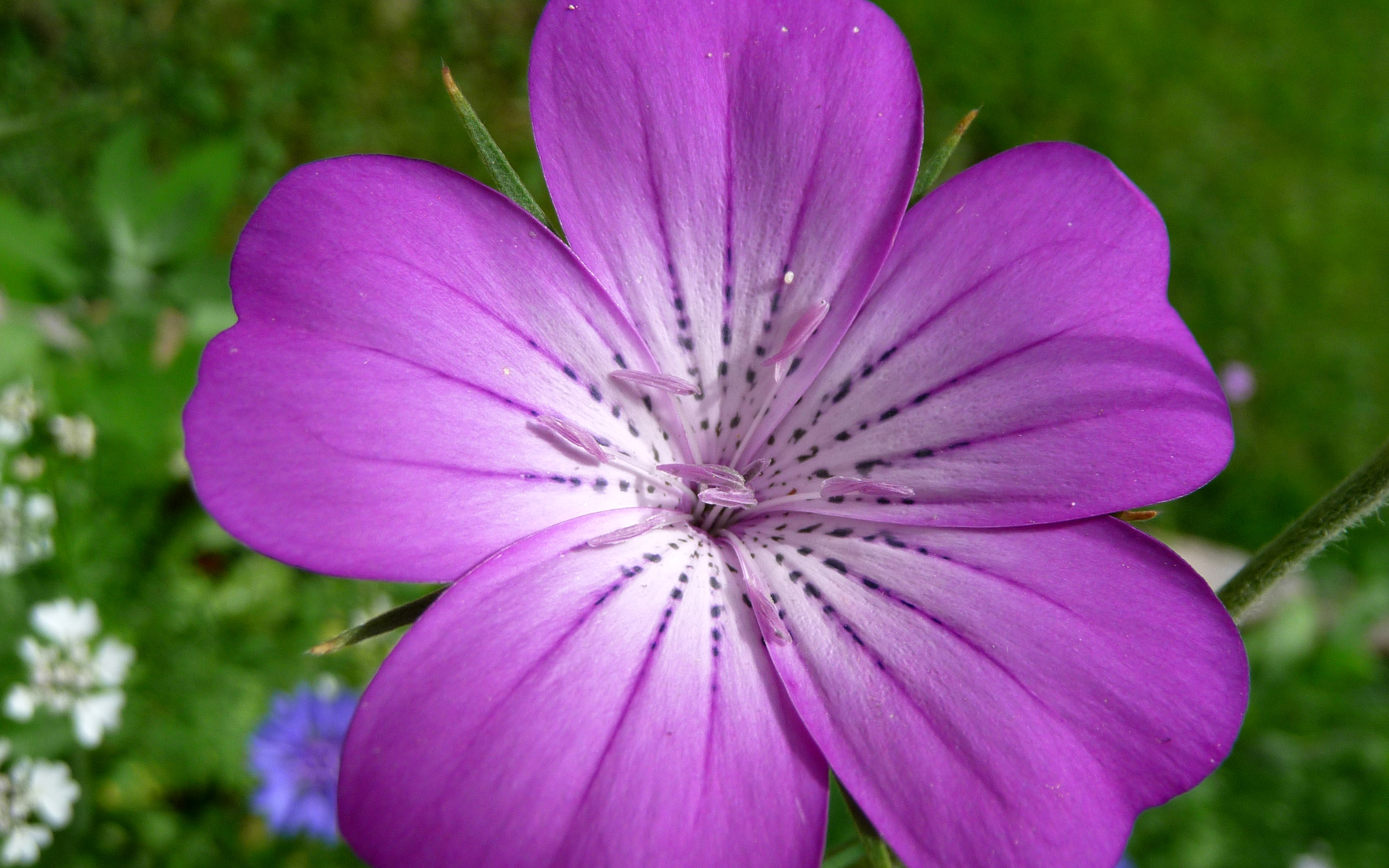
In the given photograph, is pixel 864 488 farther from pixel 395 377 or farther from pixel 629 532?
pixel 395 377

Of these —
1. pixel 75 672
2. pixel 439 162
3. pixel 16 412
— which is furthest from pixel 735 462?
pixel 439 162

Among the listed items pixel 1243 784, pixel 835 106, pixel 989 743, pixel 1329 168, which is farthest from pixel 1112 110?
pixel 989 743

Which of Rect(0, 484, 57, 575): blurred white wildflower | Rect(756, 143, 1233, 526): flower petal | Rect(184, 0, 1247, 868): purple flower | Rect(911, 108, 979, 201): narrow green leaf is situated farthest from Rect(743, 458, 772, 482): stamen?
Rect(0, 484, 57, 575): blurred white wildflower

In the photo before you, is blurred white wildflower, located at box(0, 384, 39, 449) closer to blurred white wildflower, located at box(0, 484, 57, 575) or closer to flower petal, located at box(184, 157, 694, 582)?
blurred white wildflower, located at box(0, 484, 57, 575)

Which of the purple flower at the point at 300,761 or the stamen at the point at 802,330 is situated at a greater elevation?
the stamen at the point at 802,330

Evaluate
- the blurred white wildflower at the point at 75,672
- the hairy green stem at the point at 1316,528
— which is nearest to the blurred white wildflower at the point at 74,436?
the blurred white wildflower at the point at 75,672

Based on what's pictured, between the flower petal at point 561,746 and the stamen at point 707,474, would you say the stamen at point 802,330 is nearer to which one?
the stamen at point 707,474
